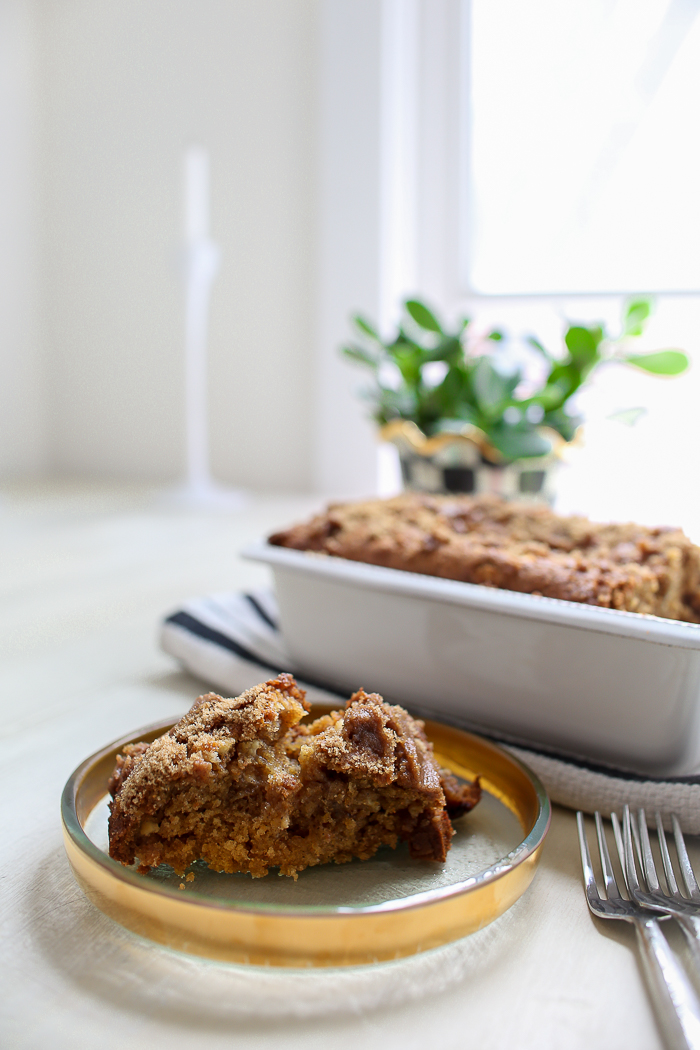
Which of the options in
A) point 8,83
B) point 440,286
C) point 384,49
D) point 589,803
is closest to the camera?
point 589,803

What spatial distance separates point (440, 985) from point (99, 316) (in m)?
2.55

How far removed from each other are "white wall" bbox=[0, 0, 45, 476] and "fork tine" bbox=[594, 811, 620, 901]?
2.52 metres

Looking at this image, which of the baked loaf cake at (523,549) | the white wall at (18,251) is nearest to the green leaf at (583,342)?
the baked loaf cake at (523,549)

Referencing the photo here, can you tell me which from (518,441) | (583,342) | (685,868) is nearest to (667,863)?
(685,868)

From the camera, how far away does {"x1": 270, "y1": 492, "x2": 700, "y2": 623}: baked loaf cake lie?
0.59 meters

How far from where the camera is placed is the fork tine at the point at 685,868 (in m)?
0.39

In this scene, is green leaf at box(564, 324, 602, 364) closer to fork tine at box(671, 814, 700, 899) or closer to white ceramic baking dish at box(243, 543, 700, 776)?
white ceramic baking dish at box(243, 543, 700, 776)

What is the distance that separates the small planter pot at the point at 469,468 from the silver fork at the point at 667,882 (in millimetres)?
A: 702

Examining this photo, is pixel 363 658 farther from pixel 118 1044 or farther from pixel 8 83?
pixel 8 83

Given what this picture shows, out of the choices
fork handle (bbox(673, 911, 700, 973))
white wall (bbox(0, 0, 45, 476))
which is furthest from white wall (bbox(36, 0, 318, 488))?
fork handle (bbox(673, 911, 700, 973))

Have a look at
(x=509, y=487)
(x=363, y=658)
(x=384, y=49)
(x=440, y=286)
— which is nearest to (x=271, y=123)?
(x=384, y=49)

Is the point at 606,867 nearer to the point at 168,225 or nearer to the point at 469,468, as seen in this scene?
the point at 469,468

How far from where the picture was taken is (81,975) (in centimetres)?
35

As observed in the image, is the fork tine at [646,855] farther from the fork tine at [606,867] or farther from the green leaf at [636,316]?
the green leaf at [636,316]
